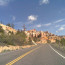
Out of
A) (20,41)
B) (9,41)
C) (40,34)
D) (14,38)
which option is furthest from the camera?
(40,34)

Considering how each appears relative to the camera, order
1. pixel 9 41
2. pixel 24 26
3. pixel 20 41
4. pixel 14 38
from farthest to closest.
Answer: pixel 24 26 → pixel 20 41 → pixel 14 38 → pixel 9 41

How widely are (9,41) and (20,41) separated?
10.9 meters

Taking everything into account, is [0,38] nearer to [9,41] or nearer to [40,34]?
[9,41]

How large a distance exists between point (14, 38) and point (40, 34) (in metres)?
154

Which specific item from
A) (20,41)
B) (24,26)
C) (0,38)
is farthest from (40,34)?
(0,38)

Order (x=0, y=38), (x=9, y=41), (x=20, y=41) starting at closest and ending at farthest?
(x=0, y=38) → (x=9, y=41) → (x=20, y=41)

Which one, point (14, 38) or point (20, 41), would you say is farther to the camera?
point (20, 41)

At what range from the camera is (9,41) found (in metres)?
39.4

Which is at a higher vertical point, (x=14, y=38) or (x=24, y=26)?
(x=24, y=26)

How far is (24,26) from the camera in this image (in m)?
114

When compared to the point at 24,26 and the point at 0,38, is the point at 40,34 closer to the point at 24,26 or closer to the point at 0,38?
the point at 24,26

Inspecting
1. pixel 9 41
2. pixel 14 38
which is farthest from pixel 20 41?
pixel 9 41

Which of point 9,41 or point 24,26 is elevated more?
point 24,26

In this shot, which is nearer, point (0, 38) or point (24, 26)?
point (0, 38)
